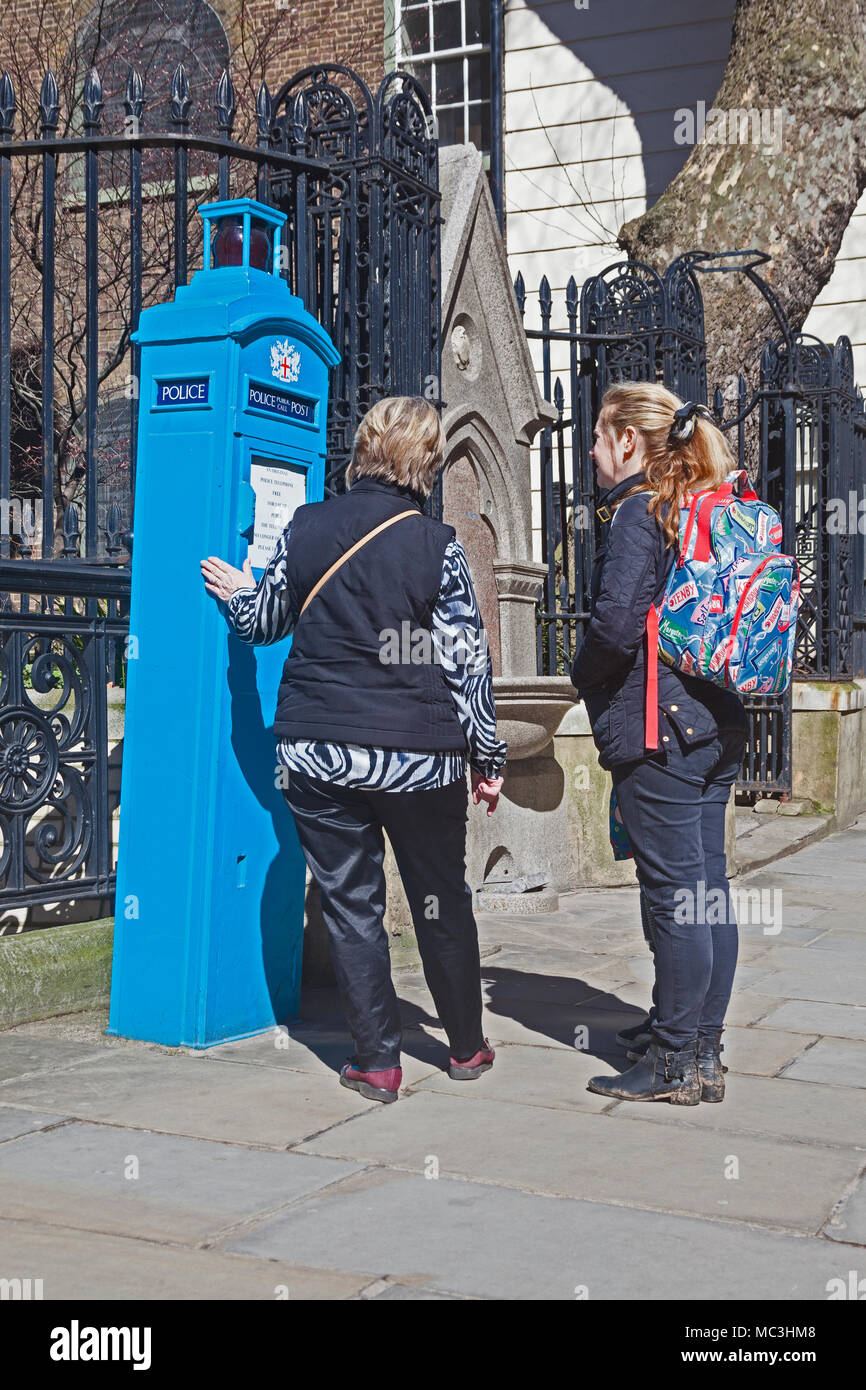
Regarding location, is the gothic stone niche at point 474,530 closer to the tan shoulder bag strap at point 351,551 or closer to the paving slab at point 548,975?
the paving slab at point 548,975

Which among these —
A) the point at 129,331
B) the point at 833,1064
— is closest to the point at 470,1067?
the point at 833,1064

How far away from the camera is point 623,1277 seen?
308 cm

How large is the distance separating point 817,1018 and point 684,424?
7.64 ft

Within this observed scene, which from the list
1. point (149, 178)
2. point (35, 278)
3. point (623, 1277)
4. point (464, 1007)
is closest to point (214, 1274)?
point (623, 1277)

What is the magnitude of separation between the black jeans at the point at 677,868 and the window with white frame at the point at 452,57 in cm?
1343

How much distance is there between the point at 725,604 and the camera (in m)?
4.26

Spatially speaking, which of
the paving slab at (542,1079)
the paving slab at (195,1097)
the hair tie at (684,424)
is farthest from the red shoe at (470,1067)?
the hair tie at (684,424)

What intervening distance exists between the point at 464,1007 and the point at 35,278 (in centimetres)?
1133

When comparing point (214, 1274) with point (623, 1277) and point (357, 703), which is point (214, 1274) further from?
point (357, 703)

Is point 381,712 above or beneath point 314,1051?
above

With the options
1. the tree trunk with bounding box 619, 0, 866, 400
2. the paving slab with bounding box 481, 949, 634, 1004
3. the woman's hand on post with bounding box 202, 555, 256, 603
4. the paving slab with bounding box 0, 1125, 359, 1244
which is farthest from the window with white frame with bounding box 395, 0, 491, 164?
the paving slab with bounding box 0, 1125, 359, 1244

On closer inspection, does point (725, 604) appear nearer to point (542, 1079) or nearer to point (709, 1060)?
point (709, 1060)

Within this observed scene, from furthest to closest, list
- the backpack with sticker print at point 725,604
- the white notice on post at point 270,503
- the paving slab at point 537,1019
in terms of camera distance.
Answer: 1. the paving slab at point 537,1019
2. the white notice on post at point 270,503
3. the backpack with sticker print at point 725,604

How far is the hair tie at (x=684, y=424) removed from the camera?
4.36 metres
